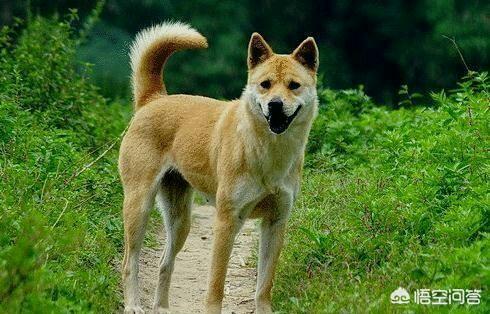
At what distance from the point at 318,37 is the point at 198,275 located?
12838 mm

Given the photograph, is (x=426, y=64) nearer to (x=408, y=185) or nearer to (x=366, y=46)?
(x=366, y=46)

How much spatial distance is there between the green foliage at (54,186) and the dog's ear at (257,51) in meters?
1.47

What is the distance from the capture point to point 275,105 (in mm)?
6402

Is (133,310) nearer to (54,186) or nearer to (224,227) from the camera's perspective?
(224,227)

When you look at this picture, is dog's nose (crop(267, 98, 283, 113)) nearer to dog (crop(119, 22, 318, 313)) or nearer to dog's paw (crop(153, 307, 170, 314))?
dog (crop(119, 22, 318, 313))

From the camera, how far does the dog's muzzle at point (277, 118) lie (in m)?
6.41

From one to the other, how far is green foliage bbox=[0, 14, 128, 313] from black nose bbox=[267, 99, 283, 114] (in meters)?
1.31

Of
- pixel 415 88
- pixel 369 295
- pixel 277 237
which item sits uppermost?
pixel 415 88

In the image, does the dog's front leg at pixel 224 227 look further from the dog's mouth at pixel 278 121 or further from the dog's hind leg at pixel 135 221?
the dog's hind leg at pixel 135 221

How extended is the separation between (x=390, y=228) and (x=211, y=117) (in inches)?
53.2

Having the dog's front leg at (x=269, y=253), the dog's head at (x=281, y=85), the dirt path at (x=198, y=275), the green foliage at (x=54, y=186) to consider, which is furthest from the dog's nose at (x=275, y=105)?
the dirt path at (x=198, y=275)

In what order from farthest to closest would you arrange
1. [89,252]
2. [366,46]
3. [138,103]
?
[366,46] → [138,103] → [89,252]

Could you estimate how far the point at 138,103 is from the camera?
774 cm

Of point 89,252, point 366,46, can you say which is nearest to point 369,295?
point 89,252
